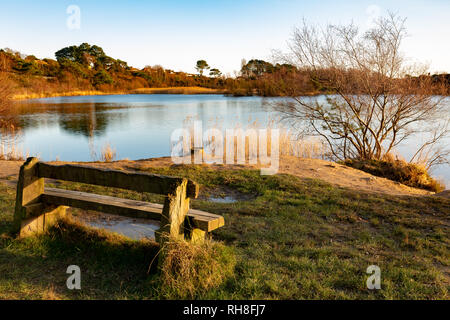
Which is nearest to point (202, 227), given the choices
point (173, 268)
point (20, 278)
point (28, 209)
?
point (173, 268)

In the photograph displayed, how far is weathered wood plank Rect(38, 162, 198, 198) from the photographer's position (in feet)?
11.8

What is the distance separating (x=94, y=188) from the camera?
7863 mm

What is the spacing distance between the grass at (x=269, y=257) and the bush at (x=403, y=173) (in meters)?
5.24

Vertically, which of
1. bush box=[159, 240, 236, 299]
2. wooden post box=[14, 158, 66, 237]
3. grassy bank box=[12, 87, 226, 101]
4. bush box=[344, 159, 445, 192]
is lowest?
bush box=[344, 159, 445, 192]

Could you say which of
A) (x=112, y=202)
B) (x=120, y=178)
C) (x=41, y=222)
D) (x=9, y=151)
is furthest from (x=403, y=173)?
(x=9, y=151)

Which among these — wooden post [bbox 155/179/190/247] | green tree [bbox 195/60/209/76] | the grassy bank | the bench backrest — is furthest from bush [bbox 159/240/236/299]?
green tree [bbox 195/60/209/76]

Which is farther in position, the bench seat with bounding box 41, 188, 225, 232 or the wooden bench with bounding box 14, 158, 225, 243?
the bench seat with bounding box 41, 188, 225, 232

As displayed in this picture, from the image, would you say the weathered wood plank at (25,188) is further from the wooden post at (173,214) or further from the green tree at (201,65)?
the green tree at (201,65)

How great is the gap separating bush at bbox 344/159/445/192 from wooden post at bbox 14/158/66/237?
11050mm

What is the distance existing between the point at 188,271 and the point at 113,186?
135 centimetres

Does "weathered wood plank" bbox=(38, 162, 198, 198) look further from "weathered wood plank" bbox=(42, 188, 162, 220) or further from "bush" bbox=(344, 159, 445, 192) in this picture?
"bush" bbox=(344, 159, 445, 192)
